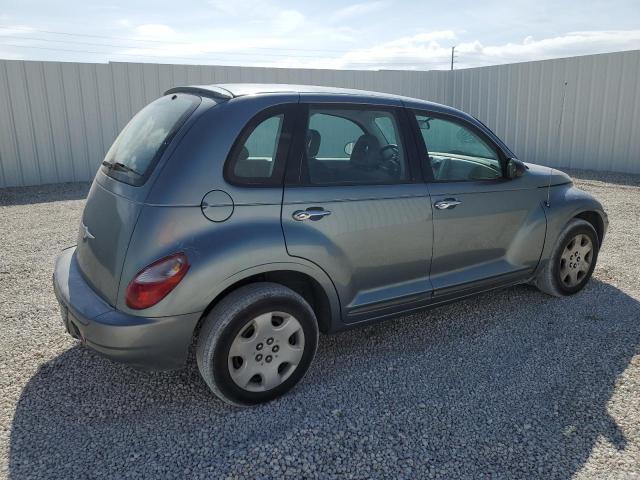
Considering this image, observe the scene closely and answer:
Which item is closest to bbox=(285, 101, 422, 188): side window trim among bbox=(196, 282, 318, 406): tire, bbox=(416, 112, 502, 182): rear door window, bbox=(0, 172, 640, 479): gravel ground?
bbox=(416, 112, 502, 182): rear door window

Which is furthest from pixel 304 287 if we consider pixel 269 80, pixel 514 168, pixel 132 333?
pixel 269 80

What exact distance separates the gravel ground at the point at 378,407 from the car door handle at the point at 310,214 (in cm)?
104

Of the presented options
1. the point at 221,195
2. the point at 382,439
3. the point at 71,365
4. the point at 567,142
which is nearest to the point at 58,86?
the point at 71,365

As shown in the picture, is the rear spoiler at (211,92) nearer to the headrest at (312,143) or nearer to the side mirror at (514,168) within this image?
the headrest at (312,143)

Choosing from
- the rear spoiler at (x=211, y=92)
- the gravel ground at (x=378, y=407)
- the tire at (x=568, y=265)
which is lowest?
the gravel ground at (x=378, y=407)

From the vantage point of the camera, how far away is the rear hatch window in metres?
2.81

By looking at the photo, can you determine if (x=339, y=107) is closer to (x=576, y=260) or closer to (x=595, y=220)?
(x=576, y=260)

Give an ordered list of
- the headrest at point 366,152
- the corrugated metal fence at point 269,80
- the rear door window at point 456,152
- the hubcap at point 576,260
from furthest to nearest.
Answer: the corrugated metal fence at point 269,80, the hubcap at point 576,260, the rear door window at point 456,152, the headrest at point 366,152

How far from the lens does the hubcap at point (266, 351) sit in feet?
9.25

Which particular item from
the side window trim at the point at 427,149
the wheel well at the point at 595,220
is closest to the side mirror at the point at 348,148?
the side window trim at the point at 427,149

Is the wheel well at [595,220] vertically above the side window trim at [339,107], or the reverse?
the side window trim at [339,107]

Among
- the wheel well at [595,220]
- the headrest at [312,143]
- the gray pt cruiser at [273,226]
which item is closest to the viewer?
the gray pt cruiser at [273,226]

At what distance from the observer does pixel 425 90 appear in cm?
1448

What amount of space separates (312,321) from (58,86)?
9.79m
